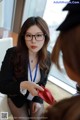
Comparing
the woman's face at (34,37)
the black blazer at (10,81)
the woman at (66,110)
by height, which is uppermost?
the woman's face at (34,37)

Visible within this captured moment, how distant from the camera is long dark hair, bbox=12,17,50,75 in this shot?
1.31 m

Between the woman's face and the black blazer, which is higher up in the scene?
the woman's face

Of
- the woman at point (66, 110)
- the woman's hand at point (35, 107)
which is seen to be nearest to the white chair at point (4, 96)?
the woman's hand at point (35, 107)

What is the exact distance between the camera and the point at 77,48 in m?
0.43

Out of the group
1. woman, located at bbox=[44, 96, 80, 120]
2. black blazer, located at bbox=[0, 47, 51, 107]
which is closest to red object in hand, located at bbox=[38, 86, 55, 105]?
black blazer, located at bbox=[0, 47, 51, 107]

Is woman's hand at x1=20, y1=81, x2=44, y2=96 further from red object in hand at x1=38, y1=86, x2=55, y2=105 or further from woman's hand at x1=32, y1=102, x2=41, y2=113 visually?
woman's hand at x1=32, y1=102, x2=41, y2=113

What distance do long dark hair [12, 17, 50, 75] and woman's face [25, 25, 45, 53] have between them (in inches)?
1.0

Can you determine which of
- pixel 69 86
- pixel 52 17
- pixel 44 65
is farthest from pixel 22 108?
pixel 52 17

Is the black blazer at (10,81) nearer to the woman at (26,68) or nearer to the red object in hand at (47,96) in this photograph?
the woman at (26,68)

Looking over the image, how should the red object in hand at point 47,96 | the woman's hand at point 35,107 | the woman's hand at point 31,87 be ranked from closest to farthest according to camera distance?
1. the red object in hand at point 47,96
2. the woman's hand at point 31,87
3. the woman's hand at point 35,107

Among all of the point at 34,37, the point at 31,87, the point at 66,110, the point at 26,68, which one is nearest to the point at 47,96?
the point at 31,87

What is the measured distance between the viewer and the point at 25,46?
1.38m

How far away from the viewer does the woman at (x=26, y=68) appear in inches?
51.7

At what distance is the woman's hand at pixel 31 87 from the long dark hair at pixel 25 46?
4.9 inches
